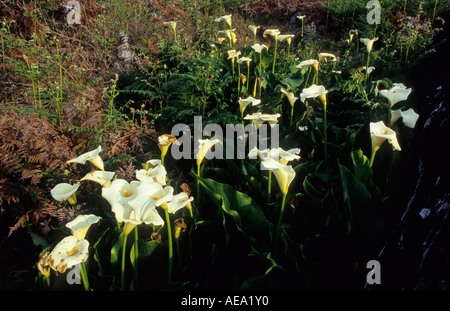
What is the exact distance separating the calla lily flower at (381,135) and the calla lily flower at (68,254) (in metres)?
1.39

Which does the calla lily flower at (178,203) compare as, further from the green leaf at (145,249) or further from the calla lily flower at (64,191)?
the calla lily flower at (64,191)

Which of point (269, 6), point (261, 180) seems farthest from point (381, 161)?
point (269, 6)

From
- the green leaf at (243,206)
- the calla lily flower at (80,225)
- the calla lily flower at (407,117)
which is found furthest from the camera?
the calla lily flower at (407,117)

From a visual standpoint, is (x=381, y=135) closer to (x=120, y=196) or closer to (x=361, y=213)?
(x=361, y=213)

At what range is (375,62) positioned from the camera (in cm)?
347

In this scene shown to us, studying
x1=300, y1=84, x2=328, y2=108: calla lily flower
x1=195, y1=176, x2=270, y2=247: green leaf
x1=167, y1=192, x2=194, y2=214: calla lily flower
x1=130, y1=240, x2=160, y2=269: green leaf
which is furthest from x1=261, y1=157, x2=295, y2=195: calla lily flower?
x1=300, y1=84, x2=328, y2=108: calla lily flower

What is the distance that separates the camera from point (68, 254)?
1.18 meters

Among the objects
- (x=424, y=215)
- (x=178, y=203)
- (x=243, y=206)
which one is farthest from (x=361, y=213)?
(x=178, y=203)

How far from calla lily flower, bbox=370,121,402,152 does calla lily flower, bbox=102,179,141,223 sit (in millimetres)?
1155

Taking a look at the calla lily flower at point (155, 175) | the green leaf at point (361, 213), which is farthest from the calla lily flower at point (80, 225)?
the green leaf at point (361, 213)

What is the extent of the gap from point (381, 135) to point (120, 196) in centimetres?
123

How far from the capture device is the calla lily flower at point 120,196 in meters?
1.16
